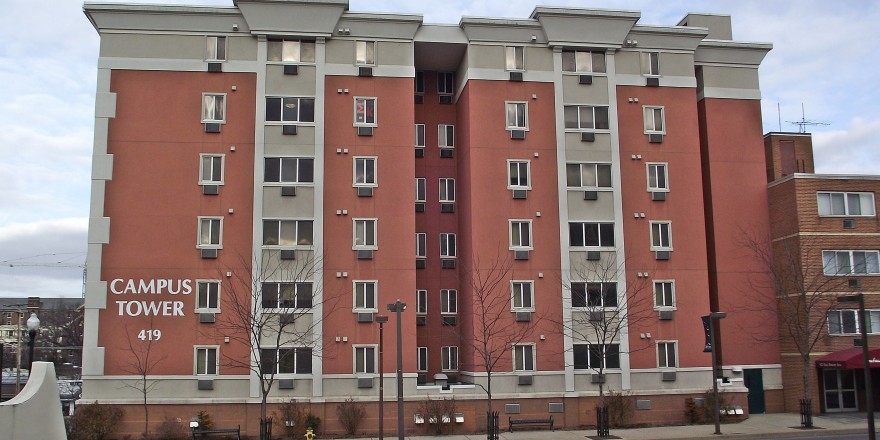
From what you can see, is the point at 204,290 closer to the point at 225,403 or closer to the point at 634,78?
the point at 225,403

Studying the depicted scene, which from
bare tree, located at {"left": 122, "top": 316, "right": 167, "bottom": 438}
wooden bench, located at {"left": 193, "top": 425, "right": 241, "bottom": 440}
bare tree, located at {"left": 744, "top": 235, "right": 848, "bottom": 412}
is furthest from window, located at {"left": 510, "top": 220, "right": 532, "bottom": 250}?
bare tree, located at {"left": 122, "top": 316, "right": 167, "bottom": 438}

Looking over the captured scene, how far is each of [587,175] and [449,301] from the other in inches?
354

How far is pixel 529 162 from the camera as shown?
3594 cm

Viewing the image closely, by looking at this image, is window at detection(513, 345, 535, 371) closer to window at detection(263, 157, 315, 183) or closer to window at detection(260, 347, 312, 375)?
window at detection(260, 347, 312, 375)

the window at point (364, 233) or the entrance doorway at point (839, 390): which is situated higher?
the window at point (364, 233)

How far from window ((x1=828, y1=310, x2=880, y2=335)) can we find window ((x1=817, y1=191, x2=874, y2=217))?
15.1 ft

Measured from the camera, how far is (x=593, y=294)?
3531 centimetres

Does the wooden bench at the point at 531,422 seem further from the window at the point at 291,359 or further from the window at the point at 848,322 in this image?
the window at the point at 848,322

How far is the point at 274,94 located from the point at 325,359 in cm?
1199

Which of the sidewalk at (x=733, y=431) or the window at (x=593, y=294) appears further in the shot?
the window at (x=593, y=294)

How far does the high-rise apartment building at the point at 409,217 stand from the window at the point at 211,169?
0.61 feet

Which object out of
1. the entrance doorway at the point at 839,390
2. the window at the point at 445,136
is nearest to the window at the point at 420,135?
the window at the point at 445,136

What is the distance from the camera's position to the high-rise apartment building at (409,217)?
33125 millimetres

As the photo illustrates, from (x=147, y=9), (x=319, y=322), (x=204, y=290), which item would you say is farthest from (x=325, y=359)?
(x=147, y=9)
